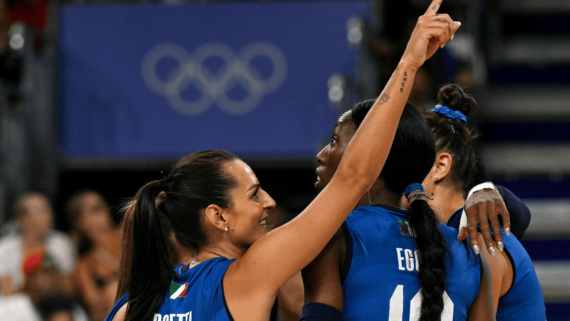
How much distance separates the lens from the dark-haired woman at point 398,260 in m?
1.50

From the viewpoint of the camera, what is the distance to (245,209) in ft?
5.59

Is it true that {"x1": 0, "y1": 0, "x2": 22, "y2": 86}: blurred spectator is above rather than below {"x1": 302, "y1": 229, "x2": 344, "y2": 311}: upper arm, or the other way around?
below

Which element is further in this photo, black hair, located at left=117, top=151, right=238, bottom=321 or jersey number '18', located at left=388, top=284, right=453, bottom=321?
black hair, located at left=117, top=151, right=238, bottom=321

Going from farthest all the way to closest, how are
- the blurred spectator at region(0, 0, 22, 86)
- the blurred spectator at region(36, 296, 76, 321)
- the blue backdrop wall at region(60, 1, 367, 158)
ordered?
1. the blurred spectator at region(0, 0, 22, 86)
2. the blue backdrop wall at region(60, 1, 367, 158)
3. the blurred spectator at region(36, 296, 76, 321)

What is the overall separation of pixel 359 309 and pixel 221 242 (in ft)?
1.37

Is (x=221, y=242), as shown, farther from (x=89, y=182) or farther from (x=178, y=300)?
(x=89, y=182)

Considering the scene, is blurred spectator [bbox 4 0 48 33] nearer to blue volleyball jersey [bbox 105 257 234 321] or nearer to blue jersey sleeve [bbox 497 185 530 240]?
blue volleyball jersey [bbox 105 257 234 321]

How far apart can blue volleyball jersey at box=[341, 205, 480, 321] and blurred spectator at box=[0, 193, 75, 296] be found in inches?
136

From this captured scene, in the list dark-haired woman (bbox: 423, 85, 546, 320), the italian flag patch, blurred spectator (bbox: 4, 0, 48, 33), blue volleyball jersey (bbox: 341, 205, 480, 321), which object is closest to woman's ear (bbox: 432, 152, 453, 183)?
dark-haired woman (bbox: 423, 85, 546, 320)

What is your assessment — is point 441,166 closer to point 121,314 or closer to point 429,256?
point 429,256

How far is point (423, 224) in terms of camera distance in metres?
1.55

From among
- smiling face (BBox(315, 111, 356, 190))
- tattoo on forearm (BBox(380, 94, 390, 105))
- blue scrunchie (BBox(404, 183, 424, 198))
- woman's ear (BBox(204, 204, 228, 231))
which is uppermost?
tattoo on forearm (BBox(380, 94, 390, 105))

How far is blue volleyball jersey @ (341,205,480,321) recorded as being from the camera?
4.92 feet

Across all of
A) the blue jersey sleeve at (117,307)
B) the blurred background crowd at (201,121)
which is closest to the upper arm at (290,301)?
the blue jersey sleeve at (117,307)
